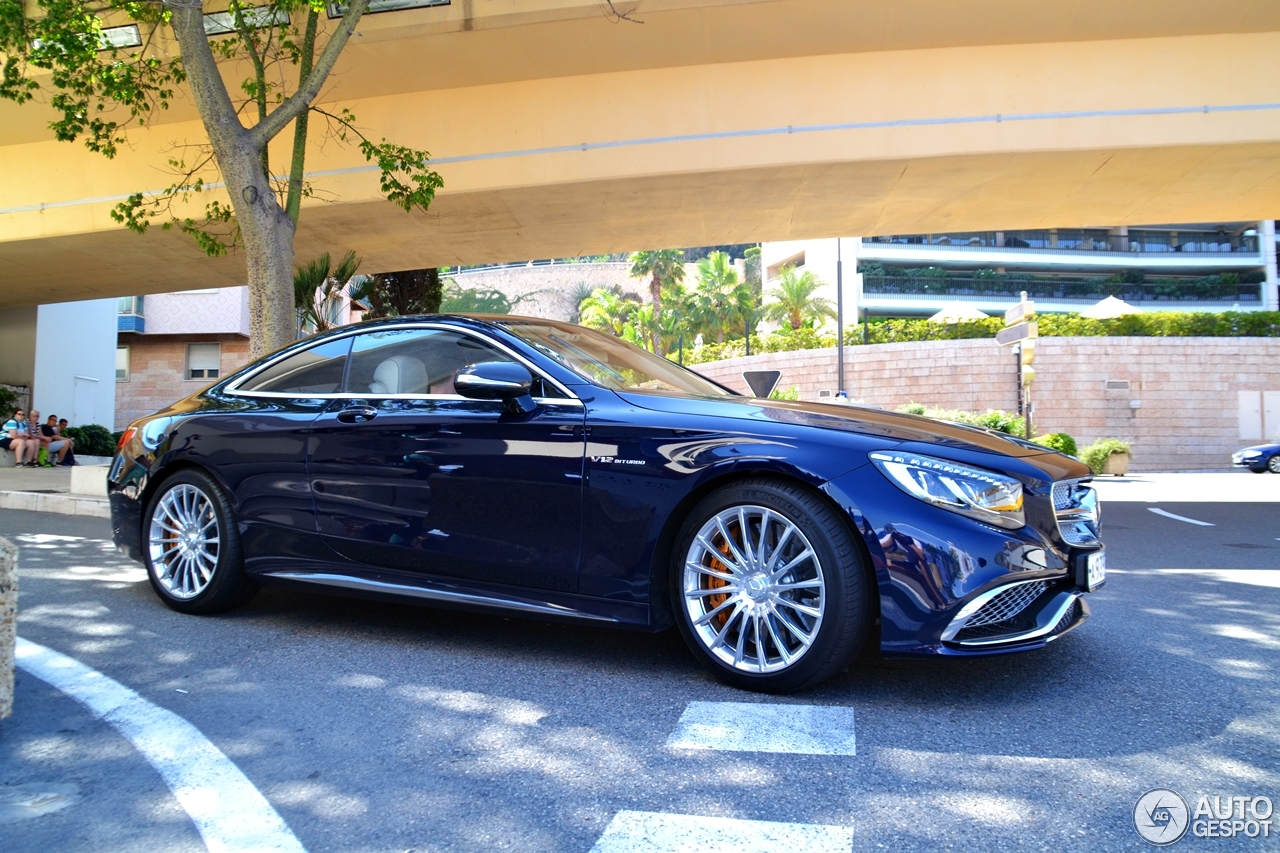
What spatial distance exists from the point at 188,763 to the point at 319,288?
13529 millimetres

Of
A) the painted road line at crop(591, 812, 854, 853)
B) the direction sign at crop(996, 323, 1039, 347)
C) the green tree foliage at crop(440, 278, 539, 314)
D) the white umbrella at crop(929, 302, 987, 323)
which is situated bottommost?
the painted road line at crop(591, 812, 854, 853)

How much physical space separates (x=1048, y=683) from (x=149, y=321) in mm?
43350

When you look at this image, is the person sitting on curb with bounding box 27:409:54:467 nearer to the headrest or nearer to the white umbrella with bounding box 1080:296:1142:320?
the headrest

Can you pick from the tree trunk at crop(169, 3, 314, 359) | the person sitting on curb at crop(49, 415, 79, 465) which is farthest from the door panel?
the person sitting on curb at crop(49, 415, 79, 465)

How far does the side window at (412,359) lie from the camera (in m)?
4.22

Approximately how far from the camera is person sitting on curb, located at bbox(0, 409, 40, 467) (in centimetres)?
1934

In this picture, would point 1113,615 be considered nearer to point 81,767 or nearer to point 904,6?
point 81,767

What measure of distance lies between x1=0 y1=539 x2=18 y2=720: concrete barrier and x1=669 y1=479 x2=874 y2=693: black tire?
2158 millimetres

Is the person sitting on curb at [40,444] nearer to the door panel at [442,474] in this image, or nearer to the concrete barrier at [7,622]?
the door panel at [442,474]

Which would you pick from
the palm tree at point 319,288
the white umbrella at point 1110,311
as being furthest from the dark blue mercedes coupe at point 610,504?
the white umbrella at point 1110,311

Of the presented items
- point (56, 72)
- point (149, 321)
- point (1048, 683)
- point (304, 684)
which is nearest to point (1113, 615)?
point (1048, 683)

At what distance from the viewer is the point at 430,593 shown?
3.98 metres

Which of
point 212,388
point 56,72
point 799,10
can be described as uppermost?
point 799,10

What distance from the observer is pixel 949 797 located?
2.52 meters
